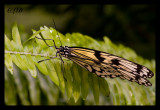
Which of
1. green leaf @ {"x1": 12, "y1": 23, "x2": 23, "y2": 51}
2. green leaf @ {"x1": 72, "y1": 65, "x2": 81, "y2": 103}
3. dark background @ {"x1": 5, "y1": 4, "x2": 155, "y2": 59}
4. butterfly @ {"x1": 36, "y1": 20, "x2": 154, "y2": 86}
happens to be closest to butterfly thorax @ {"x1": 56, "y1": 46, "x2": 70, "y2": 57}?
butterfly @ {"x1": 36, "y1": 20, "x2": 154, "y2": 86}

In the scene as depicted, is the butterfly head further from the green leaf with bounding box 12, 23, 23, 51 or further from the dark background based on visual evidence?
the dark background

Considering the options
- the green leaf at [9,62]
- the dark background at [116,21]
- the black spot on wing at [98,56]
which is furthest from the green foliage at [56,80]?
the dark background at [116,21]

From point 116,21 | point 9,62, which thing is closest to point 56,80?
point 9,62

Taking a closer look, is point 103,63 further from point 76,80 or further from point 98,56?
point 76,80

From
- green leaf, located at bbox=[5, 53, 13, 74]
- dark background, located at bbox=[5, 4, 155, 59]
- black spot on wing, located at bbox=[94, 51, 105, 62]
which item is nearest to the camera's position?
green leaf, located at bbox=[5, 53, 13, 74]

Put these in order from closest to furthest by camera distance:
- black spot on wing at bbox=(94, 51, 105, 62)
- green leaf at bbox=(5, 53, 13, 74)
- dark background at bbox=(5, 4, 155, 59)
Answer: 1. green leaf at bbox=(5, 53, 13, 74)
2. black spot on wing at bbox=(94, 51, 105, 62)
3. dark background at bbox=(5, 4, 155, 59)

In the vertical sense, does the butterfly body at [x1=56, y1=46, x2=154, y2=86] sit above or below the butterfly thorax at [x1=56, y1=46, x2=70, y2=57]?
below

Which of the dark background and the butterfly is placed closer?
the butterfly

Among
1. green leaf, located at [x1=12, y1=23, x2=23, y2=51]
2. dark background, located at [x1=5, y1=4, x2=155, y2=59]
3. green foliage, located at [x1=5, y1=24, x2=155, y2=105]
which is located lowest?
green foliage, located at [x1=5, y1=24, x2=155, y2=105]
